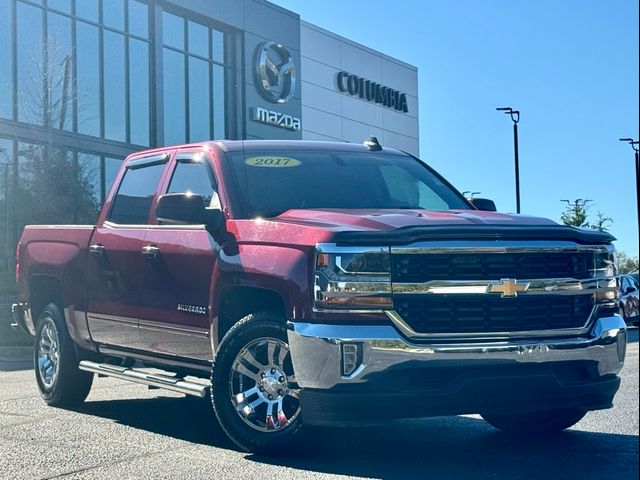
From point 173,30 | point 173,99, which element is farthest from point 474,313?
point 173,30

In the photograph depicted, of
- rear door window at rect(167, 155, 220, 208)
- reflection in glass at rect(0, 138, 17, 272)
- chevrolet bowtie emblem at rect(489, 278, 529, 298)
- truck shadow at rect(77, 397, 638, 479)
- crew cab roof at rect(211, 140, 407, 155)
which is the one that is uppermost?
reflection in glass at rect(0, 138, 17, 272)

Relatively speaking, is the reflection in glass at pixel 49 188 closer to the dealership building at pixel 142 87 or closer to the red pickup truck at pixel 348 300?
the dealership building at pixel 142 87

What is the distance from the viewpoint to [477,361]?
215 inches

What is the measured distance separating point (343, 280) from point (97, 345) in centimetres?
302

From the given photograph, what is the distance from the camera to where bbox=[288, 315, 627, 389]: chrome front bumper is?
5.39 metres

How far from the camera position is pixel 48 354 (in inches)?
336

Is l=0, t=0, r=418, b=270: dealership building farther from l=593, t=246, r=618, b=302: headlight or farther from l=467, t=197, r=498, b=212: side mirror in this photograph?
l=593, t=246, r=618, b=302: headlight

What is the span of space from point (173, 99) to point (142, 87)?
1732 mm

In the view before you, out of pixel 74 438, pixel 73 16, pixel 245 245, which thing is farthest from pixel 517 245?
pixel 73 16

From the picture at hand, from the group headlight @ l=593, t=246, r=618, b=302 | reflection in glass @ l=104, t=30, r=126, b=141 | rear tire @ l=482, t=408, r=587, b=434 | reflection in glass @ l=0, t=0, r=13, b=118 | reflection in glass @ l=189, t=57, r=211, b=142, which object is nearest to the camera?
headlight @ l=593, t=246, r=618, b=302

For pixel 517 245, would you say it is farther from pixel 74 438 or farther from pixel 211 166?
pixel 74 438

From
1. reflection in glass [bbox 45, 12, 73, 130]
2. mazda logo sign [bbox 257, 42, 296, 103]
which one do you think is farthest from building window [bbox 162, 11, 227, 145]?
reflection in glass [bbox 45, 12, 73, 130]

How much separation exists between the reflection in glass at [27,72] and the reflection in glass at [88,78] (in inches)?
63.8

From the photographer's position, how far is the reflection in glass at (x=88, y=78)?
31.8m
